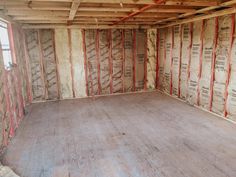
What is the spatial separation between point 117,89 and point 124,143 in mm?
3647

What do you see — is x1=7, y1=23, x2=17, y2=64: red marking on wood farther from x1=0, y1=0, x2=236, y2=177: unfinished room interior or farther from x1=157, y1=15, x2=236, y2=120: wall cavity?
x1=157, y1=15, x2=236, y2=120: wall cavity

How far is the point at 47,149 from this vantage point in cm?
332

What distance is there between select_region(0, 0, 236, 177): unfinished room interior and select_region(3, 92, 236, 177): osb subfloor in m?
0.02

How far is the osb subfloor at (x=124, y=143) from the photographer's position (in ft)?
8.94

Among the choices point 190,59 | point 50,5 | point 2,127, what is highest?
point 50,5

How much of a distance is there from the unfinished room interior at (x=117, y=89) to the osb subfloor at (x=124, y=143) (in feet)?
0.06

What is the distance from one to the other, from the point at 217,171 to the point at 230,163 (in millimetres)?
326

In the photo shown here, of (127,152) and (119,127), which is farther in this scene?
(119,127)

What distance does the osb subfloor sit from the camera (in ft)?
8.94

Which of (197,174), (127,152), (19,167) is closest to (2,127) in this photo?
(19,167)

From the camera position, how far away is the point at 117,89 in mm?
6980

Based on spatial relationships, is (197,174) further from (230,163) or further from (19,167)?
(19,167)

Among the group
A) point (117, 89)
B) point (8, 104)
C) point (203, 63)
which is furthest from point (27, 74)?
point (203, 63)

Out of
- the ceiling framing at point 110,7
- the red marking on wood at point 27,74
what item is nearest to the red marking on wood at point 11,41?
the ceiling framing at point 110,7
